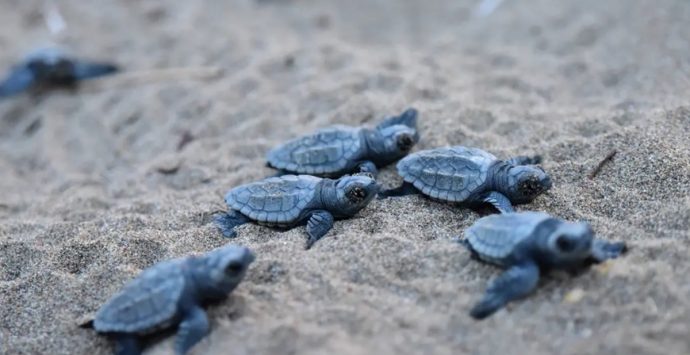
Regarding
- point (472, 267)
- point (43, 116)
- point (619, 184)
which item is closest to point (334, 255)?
point (472, 267)

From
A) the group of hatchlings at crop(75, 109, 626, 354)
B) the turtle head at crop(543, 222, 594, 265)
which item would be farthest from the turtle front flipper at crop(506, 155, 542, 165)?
the turtle head at crop(543, 222, 594, 265)

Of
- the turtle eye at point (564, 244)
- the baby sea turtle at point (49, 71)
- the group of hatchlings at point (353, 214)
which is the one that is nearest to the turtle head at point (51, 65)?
the baby sea turtle at point (49, 71)

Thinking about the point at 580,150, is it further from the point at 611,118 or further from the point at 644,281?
the point at 644,281

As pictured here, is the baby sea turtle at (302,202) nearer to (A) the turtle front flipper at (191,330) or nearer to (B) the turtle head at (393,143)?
(B) the turtle head at (393,143)

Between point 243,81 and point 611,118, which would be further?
point 243,81

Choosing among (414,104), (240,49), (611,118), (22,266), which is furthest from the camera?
(240,49)

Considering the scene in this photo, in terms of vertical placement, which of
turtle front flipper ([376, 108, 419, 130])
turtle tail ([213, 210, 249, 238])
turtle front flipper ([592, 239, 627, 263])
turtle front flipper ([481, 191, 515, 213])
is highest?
turtle front flipper ([376, 108, 419, 130])

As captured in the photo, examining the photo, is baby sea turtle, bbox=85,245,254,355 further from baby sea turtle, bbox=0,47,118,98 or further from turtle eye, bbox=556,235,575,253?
baby sea turtle, bbox=0,47,118,98
